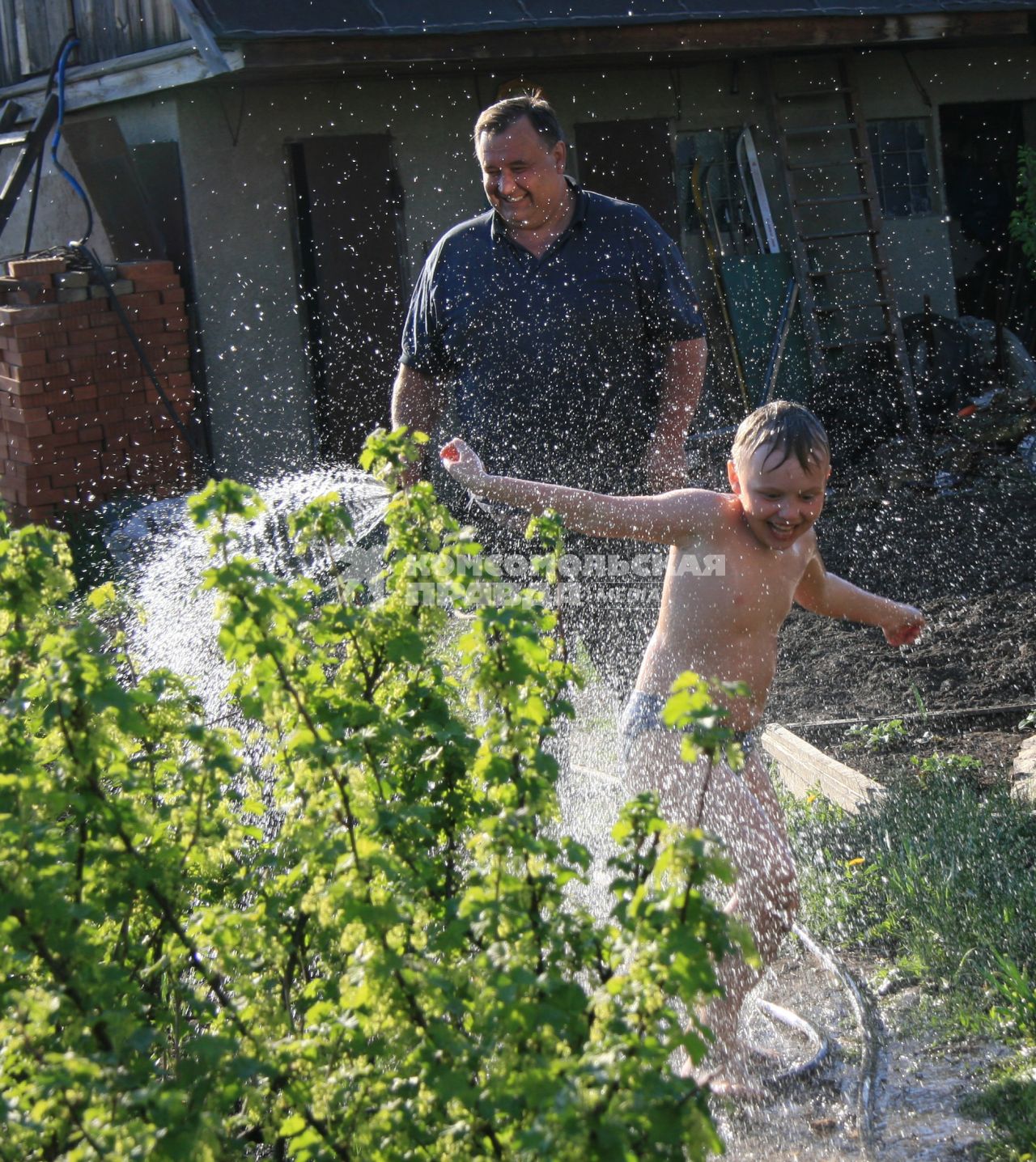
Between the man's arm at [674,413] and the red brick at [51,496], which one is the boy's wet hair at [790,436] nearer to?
the man's arm at [674,413]

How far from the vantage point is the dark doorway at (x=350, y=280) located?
9383 mm

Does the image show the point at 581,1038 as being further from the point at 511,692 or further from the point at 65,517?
the point at 65,517

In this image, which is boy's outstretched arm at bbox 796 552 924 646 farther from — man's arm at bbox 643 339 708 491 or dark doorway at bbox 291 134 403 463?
dark doorway at bbox 291 134 403 463

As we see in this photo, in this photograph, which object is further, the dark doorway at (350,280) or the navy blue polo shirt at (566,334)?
the dark doorway at (350,280)

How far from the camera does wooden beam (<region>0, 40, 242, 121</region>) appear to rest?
8.62 metres

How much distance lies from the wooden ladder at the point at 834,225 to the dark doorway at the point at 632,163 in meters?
0.91

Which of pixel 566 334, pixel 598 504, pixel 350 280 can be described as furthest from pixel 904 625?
pixel 350 280

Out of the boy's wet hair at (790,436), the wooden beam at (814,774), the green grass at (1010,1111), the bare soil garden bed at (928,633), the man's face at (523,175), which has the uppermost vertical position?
the man's face at (523,175)

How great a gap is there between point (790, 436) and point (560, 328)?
1139mm

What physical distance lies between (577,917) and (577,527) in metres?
1.37

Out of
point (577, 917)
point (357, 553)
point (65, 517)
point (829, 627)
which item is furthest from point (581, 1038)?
point (65, 517)

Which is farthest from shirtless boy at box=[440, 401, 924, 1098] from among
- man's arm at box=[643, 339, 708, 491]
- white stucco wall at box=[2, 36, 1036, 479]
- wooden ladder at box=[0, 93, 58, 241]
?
wooden ladder at box=[0, 93, 58, 241]

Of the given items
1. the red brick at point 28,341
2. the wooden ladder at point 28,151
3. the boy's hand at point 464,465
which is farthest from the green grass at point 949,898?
the wooden ladder at point 28,151

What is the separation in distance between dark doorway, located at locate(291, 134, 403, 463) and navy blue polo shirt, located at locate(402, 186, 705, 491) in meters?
5.22
